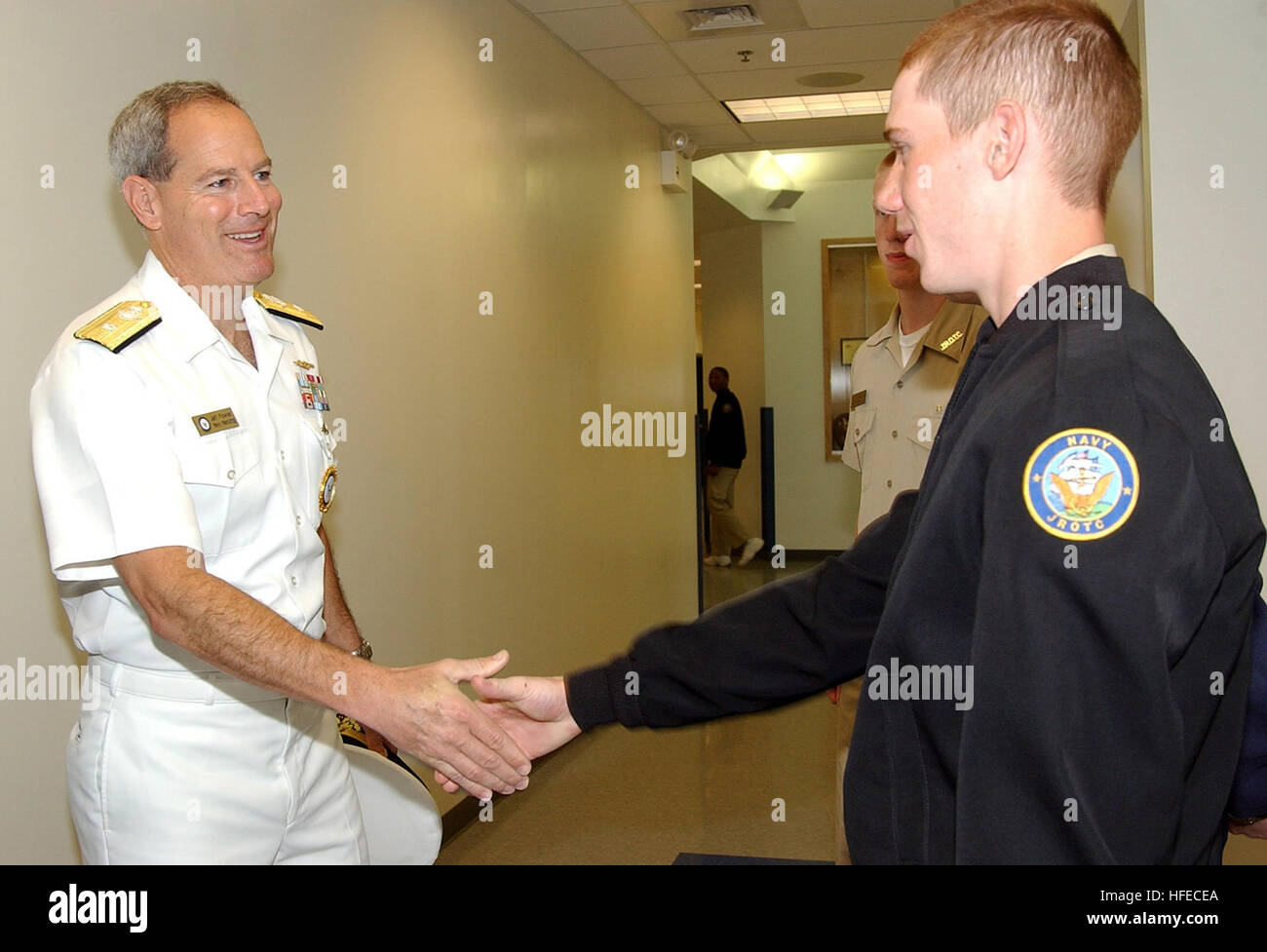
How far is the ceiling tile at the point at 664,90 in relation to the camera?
6250 millimetres

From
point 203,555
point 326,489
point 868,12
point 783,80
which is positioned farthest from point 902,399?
point 783,80

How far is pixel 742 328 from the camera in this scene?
38.3 feet

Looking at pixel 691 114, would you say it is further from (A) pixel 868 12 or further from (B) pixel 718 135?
(A) pixel 868 12

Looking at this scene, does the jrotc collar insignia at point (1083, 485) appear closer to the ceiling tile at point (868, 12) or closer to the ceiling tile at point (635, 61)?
the ceiling tile at point (868, 12)

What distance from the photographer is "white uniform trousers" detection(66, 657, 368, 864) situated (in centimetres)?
167

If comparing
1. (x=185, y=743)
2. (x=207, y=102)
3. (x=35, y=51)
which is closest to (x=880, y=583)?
(x=185, y=743)

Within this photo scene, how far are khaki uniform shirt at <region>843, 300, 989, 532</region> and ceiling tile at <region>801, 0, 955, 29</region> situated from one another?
252cm

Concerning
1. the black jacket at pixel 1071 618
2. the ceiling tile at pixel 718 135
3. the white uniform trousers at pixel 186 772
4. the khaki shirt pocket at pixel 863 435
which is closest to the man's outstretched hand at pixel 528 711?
the white uniform trousers at pixel 186 772

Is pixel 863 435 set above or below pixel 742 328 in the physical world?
below

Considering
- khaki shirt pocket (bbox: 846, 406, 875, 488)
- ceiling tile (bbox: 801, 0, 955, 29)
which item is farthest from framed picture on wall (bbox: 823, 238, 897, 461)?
khaki shirt pocket (bbox: 846, 406, 875, 488)

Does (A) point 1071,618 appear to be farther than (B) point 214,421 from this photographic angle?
No

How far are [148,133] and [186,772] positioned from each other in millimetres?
1053

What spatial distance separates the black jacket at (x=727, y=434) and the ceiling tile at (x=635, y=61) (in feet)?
16.0
